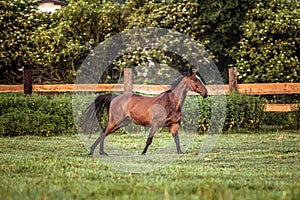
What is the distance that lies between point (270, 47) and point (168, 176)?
16853mm

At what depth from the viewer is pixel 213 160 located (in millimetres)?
9344

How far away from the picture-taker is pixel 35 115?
15930 millimetres

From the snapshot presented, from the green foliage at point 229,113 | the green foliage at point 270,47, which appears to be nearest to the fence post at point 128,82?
the green foliage at point 229,113

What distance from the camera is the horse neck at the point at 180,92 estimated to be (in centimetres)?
1101

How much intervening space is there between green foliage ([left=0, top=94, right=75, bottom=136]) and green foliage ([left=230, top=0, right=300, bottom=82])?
8.72 meters

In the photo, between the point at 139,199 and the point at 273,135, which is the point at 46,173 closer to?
the point at 139,199

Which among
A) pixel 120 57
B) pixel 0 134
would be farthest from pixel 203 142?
pixel 120 57

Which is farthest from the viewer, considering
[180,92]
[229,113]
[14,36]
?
[14,36]

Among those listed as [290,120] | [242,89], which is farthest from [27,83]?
[290,120]

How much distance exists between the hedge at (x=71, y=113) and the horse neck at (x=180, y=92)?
523 centimetres

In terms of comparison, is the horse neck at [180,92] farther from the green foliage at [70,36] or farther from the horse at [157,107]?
the green foliage at [70,36]

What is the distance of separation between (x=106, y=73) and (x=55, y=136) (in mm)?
10170

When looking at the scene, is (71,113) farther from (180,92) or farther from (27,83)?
(180,92)

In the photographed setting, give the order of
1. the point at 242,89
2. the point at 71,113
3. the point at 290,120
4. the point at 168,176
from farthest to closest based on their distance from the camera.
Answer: the point at 242,89
the point at 290,120
the point at 71,113
the point at 168,176
